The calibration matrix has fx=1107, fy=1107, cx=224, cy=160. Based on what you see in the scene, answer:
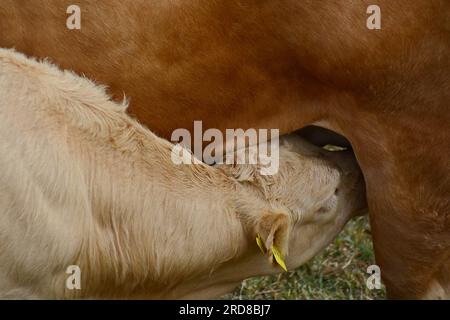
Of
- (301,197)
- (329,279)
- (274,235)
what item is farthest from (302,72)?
(329,279)

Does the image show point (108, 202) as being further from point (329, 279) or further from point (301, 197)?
point (329, 279)

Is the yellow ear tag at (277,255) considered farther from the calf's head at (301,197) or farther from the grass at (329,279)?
the grass at (329,279)

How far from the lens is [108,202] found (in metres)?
3.62

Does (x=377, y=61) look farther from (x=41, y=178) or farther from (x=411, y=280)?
(x=41, y=178)

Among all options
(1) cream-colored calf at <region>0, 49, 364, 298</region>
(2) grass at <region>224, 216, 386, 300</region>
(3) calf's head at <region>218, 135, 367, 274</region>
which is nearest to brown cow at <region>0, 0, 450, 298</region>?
(3) calf's head at <region>218, 135, 367, 274</region>

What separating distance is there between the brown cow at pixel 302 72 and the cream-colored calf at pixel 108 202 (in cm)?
24

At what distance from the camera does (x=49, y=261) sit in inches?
138

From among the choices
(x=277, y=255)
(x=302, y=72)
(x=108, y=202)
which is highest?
(x=302, y=72)

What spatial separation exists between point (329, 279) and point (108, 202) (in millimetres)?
1940

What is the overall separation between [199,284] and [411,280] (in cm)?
81

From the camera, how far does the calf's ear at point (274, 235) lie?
11.9 feet

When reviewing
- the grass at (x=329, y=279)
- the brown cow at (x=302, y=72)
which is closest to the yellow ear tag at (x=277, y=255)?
the brown cow at (x=302, y=72)

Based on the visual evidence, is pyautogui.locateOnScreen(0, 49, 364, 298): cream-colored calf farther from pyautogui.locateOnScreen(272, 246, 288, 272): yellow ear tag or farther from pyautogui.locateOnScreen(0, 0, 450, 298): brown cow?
pyautogui.locateOnScreen(0, 0, 450, 298): brown cow
